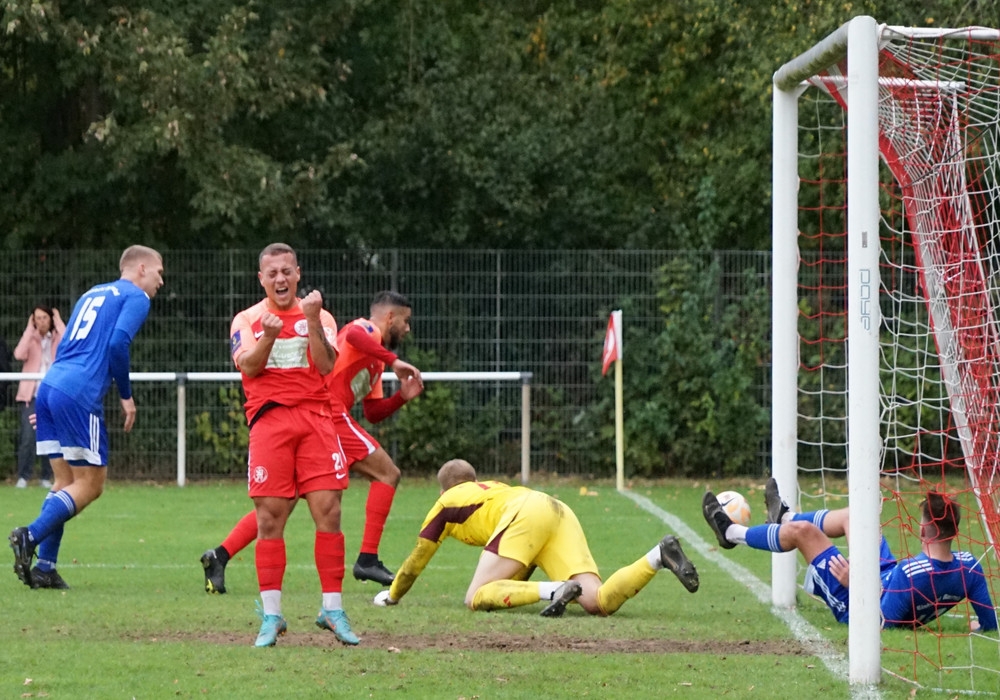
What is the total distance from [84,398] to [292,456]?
2.76 metres

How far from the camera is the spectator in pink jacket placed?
1692 centimetres

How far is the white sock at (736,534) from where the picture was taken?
780 centimetres

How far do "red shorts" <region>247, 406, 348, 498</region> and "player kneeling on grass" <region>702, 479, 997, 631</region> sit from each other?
91.9 inches

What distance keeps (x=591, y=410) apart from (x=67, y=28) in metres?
7.68

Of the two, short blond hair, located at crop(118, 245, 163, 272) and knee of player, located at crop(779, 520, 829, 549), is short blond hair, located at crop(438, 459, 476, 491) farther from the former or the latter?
short blond hair, located at crop(118, 245, 163, 272)

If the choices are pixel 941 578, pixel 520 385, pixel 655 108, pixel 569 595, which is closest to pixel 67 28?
pixel 520 385

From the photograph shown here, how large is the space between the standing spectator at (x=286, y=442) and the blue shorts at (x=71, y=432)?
2.48 metres

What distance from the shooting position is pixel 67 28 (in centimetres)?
1716

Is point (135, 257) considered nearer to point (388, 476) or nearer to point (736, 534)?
point (388, 476)

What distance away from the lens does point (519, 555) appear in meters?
8.06

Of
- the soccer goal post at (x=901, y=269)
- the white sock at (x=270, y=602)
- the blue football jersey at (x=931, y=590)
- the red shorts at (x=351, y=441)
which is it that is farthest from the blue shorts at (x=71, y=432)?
the blue football jersey at (x=931, y=590)

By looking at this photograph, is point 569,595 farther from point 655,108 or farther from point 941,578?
point 655,108

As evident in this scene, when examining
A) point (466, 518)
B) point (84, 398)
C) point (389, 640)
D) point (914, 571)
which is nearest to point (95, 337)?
point (84, 398)

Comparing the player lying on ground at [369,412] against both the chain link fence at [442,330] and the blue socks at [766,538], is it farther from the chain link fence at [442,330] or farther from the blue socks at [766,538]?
the chain link fence at [442,330]
